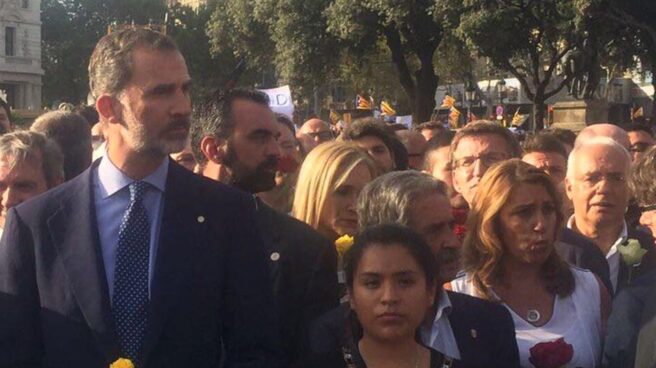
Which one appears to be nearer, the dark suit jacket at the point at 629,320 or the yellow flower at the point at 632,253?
the dark suit jacket at the point at 629,320

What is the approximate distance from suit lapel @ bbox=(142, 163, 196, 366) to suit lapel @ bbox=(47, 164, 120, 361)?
14cm

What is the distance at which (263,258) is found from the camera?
3.49 m

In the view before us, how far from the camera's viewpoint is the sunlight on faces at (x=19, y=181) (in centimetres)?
523

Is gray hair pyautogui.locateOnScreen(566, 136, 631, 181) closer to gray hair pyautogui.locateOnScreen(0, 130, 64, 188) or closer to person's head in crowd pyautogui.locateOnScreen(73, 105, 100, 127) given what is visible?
gray hair pyautogui.locateOnScreen(0, 130, 64, 188)

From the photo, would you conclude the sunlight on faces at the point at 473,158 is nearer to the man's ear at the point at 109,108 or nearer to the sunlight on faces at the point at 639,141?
the man's ear at the point at 109,108

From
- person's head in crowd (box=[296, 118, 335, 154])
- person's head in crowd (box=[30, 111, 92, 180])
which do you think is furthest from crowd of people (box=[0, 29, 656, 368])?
person's head in crowd (box=[296, 118, 335, 154])

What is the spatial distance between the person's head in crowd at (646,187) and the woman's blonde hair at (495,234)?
1.07m

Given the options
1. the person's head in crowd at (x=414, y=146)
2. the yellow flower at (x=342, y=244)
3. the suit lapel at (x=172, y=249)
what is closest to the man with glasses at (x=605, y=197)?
the yellow flower at (x=342, y=244)

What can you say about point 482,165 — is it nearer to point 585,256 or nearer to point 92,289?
point 585,256

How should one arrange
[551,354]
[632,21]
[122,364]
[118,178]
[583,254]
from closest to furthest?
[122,364] < [118,178] < [551,354] < [583,254] < [632,21]

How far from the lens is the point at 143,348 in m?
3.30

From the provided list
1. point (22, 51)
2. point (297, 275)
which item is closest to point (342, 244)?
point (297, 275)

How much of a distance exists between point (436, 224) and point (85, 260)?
65.9 inches

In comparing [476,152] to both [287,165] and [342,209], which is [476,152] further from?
[342,209]
